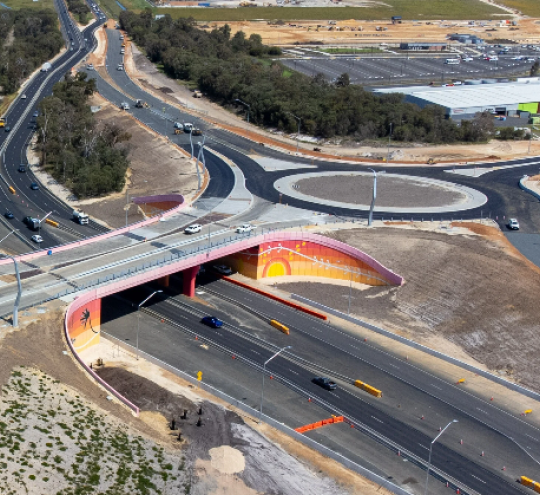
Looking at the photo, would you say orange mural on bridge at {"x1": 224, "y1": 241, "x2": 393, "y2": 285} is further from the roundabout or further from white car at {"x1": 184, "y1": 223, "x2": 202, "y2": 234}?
the roundabout

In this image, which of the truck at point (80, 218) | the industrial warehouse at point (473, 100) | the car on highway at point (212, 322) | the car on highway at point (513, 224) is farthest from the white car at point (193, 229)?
the industrial warehouse at point (473, 100)

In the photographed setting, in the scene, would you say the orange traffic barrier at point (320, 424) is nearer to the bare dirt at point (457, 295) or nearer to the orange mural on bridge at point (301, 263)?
the bare dirt at point (457, 295)

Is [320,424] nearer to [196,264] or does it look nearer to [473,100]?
[196,264]

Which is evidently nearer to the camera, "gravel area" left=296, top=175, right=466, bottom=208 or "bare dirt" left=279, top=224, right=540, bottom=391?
"bare dirt" left=279, top=224, right=540, bottom=391

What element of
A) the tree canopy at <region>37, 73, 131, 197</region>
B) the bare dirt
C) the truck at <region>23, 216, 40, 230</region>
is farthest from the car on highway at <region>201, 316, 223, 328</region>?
the tree canopy at <region>37, 73, 131, 197</region>

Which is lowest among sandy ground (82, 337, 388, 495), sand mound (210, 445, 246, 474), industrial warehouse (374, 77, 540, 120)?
sandy ground (82, 337, 388, 495)

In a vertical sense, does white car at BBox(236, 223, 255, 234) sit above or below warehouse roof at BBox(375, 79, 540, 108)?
below

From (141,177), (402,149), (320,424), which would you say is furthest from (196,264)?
(402,149)

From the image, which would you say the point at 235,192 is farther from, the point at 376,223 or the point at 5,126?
the point at 5,126
